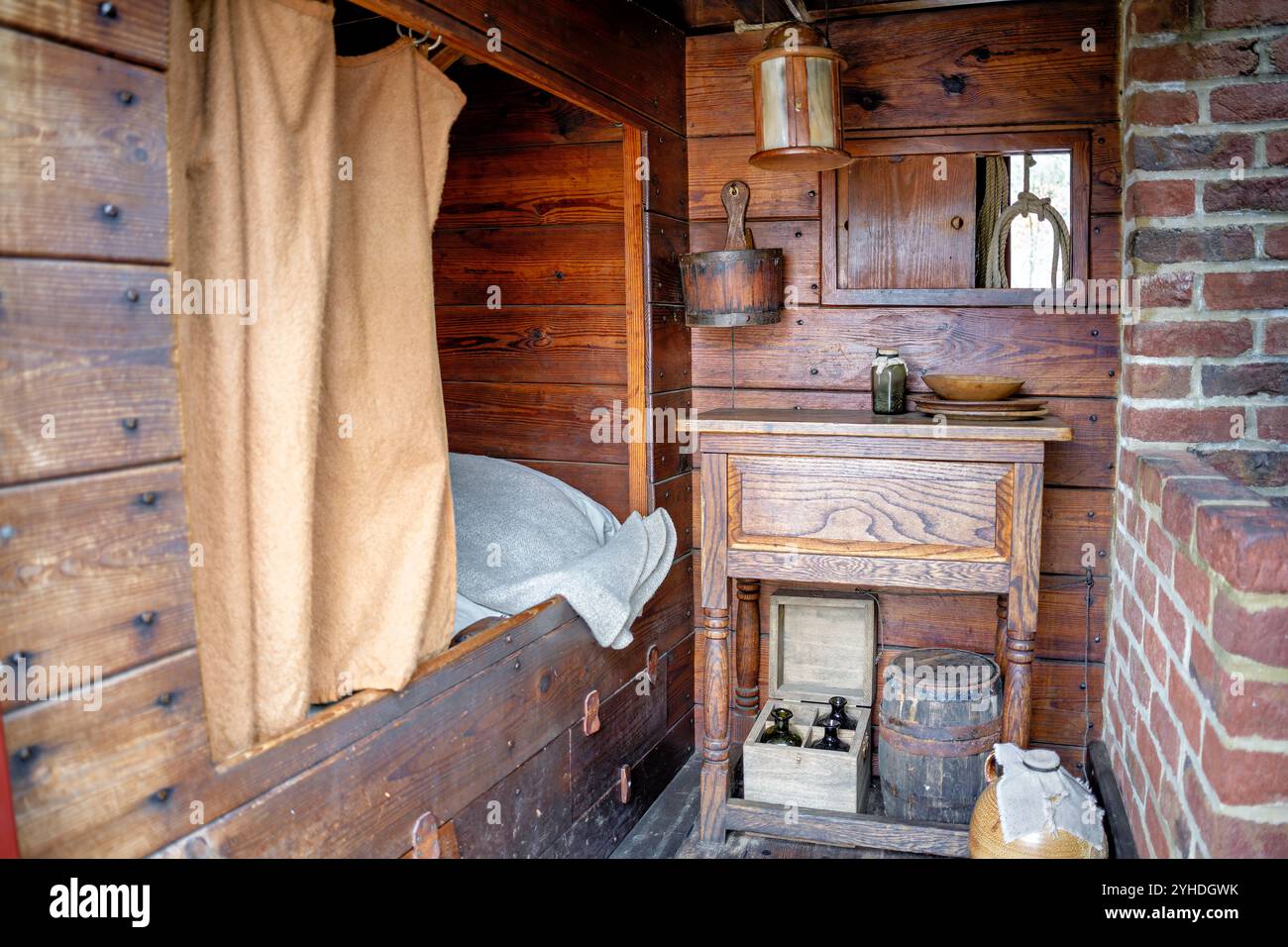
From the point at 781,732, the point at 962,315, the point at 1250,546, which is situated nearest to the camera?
the point at 1250,546

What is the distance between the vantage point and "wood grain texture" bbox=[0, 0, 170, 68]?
106cm

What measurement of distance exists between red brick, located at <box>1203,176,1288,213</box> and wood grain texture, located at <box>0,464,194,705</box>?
6.86ft

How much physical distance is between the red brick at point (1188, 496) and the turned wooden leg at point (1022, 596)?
305mm

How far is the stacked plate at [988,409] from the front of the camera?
2.32 meters

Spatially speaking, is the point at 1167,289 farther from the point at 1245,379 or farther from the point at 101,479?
the point at 101,479

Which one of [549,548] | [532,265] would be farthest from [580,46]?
[549,548]

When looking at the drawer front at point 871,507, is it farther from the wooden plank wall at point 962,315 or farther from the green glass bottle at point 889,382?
the wooden plank wall at point 962,315

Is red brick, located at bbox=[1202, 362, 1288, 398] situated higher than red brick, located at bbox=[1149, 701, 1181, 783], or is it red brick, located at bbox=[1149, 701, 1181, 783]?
red brick, located at bbox=[1202, 362, 1288, 398]

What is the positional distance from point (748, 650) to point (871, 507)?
30.0 inches

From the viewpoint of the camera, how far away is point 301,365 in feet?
4.90

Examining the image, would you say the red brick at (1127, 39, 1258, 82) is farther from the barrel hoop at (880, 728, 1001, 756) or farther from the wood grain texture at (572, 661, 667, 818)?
the wood grain texture at (572, 661, 667, 818)
